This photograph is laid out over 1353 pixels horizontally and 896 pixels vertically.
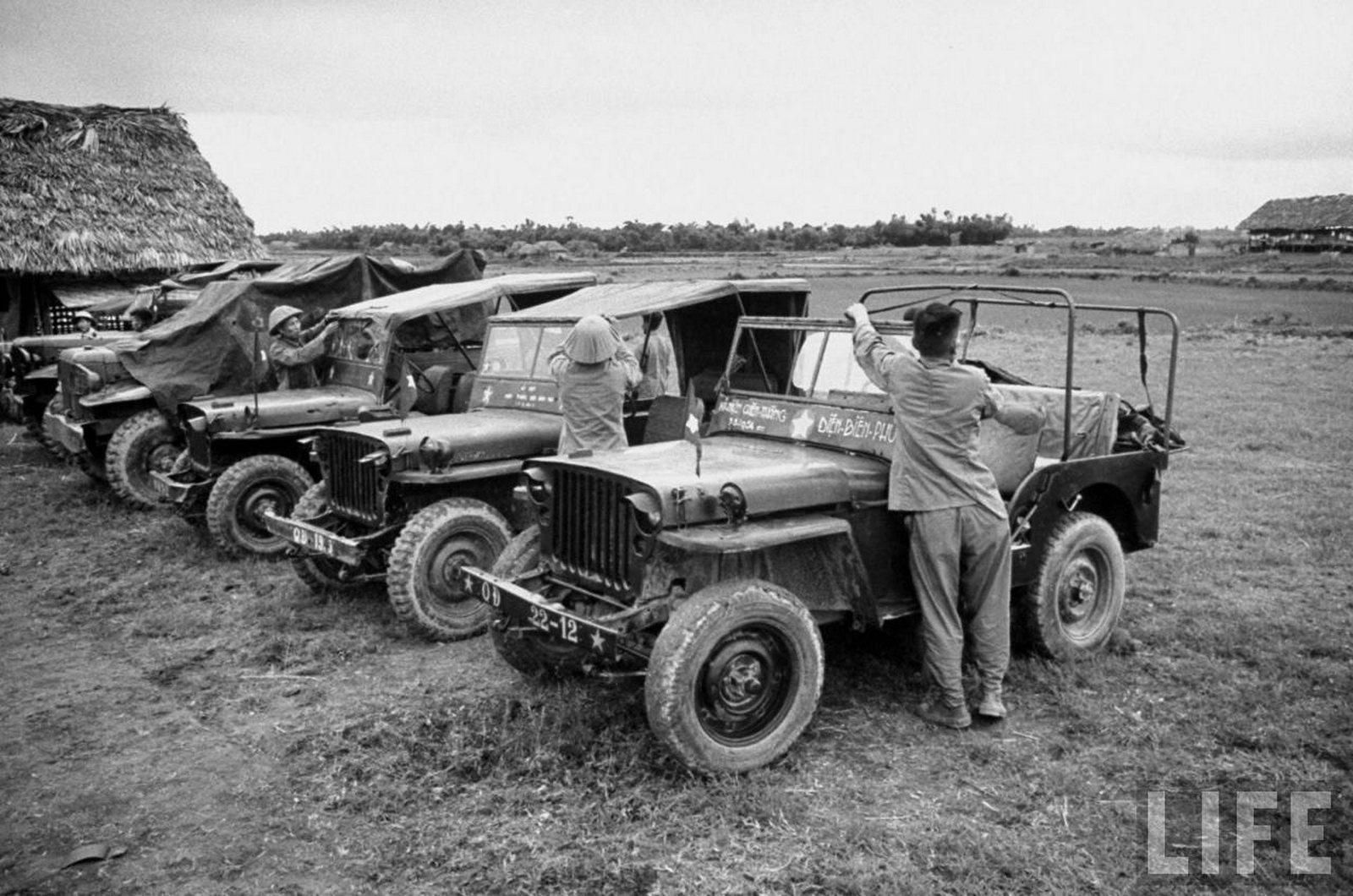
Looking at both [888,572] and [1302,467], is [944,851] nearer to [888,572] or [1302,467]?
[888,572]

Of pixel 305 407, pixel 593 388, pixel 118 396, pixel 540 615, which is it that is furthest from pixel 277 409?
pixel 540 615

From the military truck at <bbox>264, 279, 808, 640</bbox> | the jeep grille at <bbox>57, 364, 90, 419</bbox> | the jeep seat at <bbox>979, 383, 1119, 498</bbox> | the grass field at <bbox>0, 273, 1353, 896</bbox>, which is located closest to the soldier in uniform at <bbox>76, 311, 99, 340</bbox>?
the jeep grille at <bbox>57, 364, 90, 419</bbox>

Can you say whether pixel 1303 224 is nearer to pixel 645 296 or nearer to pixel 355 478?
pixel 645 296

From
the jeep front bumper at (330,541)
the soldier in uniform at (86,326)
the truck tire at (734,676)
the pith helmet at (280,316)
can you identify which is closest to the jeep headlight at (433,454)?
the jeep front bumper at (330,541)

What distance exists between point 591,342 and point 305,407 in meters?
3.24

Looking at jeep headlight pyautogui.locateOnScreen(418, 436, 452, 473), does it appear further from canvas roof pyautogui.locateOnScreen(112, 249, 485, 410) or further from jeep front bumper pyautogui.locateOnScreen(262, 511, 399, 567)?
canvas roof pyautogui.locateOnScreen(112, 249, 485, 410)

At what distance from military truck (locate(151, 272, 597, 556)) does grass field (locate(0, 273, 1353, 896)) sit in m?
0.65

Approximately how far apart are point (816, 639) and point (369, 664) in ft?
9.13

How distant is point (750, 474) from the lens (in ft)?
15.4

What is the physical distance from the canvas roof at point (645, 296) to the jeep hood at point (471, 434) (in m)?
0.81

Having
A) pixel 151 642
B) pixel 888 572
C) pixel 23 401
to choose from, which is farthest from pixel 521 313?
pixel 23 401

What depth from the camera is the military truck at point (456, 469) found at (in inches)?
250

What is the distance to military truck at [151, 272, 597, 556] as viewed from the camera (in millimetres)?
8258

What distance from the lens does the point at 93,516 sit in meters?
9.70
